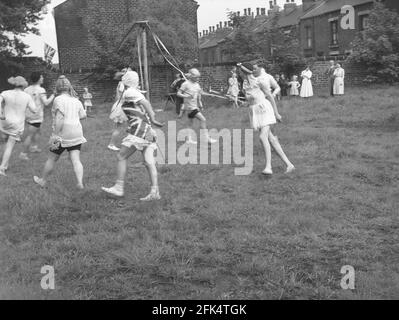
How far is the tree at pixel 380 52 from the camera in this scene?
26.2m

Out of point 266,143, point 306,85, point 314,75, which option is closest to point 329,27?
point 314,75

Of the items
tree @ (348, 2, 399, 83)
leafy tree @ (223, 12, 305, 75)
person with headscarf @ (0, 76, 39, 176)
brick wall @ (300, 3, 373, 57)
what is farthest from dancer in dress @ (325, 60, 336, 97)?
→ person with headscarf @ (0, 76, 39, 176)

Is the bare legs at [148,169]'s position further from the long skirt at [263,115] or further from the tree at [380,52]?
the tree at [380,52]

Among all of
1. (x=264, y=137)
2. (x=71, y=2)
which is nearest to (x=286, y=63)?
(x=71, y=2)

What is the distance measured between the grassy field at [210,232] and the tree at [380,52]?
17657 mm

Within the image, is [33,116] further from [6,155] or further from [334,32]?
[334,32]

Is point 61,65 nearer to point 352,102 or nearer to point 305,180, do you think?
point 352,102

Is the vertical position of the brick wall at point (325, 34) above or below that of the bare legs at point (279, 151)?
above

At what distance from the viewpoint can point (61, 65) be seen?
32.7 metres

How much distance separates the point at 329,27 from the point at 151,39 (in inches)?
786

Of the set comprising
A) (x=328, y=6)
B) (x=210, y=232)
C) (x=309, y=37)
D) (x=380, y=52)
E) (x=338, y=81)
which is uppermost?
(x=328, y=6)

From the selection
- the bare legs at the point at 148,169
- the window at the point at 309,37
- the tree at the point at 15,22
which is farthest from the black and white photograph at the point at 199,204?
the window at the point at 309,37

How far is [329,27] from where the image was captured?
4109 centimetres
